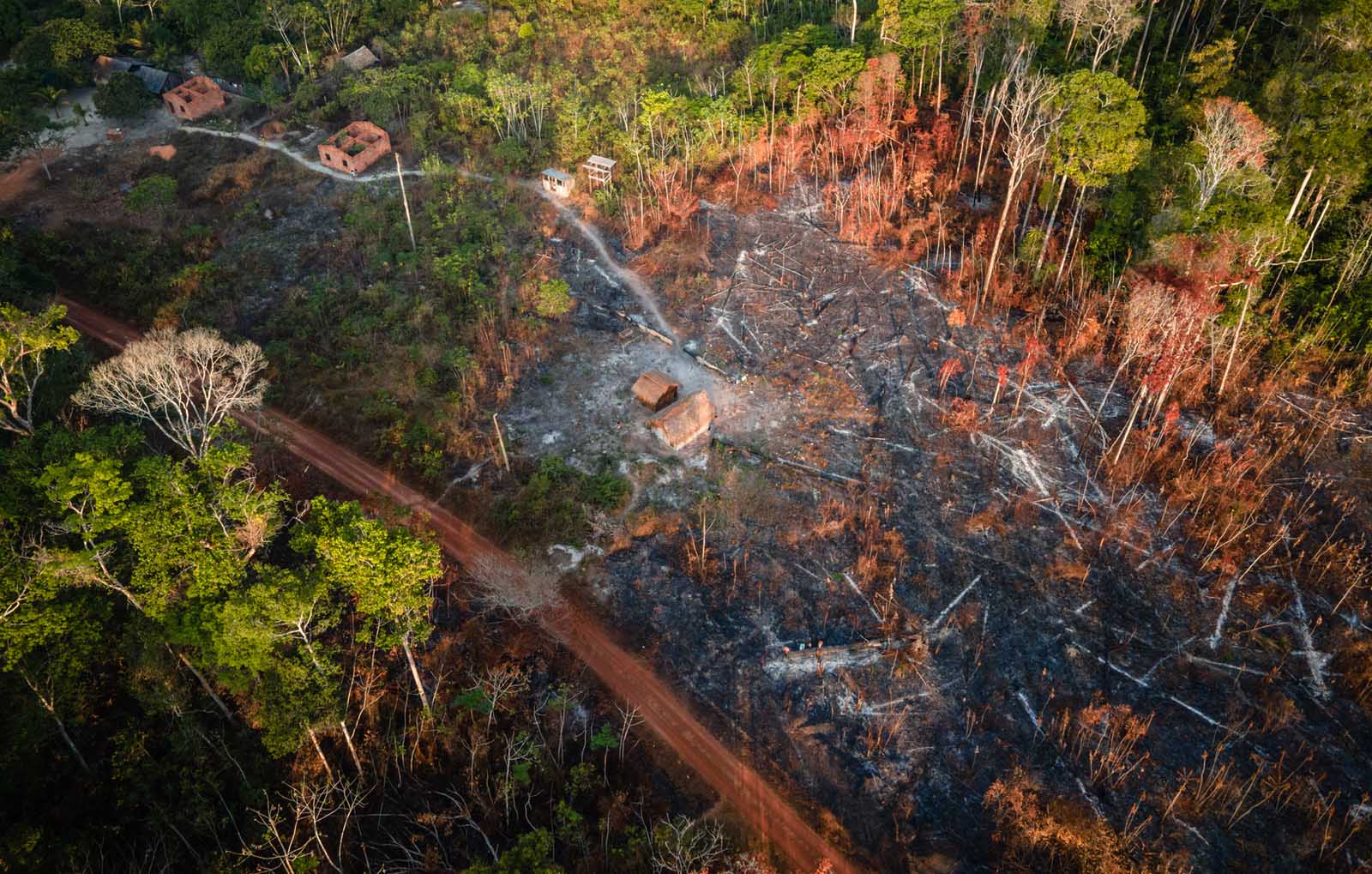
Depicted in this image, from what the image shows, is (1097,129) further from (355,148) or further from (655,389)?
(355,148)

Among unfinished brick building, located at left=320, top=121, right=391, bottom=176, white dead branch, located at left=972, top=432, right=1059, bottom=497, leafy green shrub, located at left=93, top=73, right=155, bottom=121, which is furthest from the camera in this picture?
leafy green shrub, located at left=93, top=73, right=155, bottom=121

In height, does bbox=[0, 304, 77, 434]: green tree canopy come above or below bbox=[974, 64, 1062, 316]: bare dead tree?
below

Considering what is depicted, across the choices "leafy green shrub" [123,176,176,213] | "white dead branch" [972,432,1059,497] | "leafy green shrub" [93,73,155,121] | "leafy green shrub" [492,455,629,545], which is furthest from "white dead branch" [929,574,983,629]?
"leafy green shrub" [93,73,155,121]

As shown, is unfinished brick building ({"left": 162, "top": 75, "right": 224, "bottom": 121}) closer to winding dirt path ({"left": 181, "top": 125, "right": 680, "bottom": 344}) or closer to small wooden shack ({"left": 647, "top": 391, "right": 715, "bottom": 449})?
winding dirt path ({"left": 181, "top": 125, "right": 680, "bottom": 344})

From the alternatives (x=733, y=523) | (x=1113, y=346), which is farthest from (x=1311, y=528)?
(x=733, y=523)

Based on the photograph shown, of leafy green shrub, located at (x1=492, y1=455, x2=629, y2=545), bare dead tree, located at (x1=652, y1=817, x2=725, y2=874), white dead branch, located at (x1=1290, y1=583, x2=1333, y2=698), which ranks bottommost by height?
bare dead tree, located at (x1=652, y1=817, x2=725, y2=874)

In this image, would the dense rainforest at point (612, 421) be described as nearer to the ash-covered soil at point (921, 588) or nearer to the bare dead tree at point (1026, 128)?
the ash-covered soil at point (921, 588)
